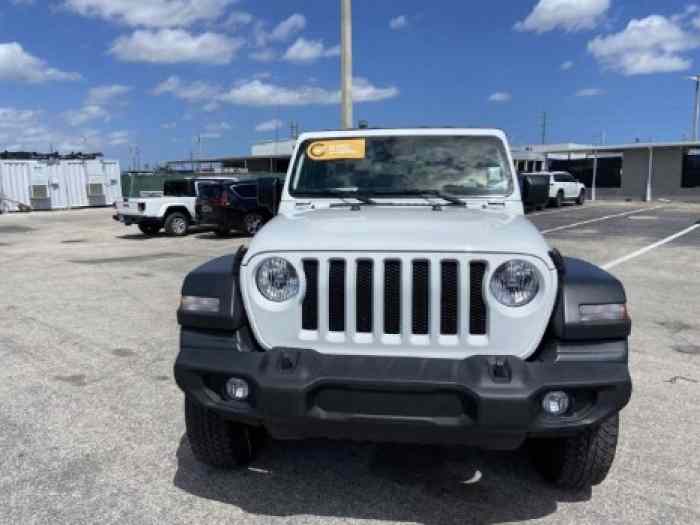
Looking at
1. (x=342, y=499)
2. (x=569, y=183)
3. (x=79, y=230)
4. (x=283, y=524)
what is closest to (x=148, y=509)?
(x=283, y=524)

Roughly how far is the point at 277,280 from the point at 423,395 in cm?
84

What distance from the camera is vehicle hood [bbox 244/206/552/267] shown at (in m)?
2.64

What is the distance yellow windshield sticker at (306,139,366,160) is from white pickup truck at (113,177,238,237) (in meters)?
13.2

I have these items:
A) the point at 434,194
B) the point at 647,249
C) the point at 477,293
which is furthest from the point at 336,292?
the point at 647,249

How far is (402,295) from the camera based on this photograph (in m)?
2.62

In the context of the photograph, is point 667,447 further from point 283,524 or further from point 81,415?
point 81,415

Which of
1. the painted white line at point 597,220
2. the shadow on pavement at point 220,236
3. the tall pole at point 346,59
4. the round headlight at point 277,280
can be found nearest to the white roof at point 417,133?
the round headlight at point 277,280

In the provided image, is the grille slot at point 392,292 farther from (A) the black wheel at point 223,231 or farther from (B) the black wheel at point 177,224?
(B) the black wheel at point 177,224

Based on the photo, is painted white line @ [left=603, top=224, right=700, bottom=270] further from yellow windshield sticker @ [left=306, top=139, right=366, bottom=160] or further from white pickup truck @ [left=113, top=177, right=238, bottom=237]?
white pickup truck @ [left=113, top=177, right=238, bottom=237]

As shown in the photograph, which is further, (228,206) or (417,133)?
(228,206)

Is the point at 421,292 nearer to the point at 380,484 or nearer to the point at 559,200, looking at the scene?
the point at 380,484

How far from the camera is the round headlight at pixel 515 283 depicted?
8.64ft

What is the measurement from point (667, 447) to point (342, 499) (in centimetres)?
198

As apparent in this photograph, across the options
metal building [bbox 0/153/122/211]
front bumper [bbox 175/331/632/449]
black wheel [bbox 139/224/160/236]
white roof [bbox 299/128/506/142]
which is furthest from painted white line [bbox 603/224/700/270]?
metal building [bbox 0/153/122/211]
